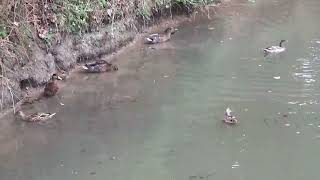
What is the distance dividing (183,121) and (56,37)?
263 cm

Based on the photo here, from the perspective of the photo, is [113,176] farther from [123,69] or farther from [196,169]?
[123,69]

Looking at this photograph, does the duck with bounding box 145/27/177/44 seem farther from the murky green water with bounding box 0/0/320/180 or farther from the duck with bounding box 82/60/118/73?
the duck with bounding box 82/60/118/73

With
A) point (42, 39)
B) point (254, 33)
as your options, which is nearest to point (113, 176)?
point (42, 39)

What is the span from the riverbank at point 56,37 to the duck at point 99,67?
30 centimetres

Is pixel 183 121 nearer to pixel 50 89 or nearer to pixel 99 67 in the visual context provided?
pixel 50 89

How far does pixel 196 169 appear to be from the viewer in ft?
18.8

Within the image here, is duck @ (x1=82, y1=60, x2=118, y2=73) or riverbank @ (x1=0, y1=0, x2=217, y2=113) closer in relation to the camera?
riverbank @ (x1=0, y1=0, x2=217, y2=113)

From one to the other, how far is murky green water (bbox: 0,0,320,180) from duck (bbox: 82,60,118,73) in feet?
0.45

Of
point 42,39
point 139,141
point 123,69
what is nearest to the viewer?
point 139,141

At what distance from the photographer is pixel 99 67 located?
28.4ft

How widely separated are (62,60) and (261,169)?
399cm

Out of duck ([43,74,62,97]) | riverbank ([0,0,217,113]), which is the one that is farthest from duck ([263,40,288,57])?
duck ([43,74,62,97])

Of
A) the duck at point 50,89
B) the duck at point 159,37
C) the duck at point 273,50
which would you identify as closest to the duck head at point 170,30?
the duck at point 159,37

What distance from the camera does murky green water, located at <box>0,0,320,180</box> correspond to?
5.80 metres
